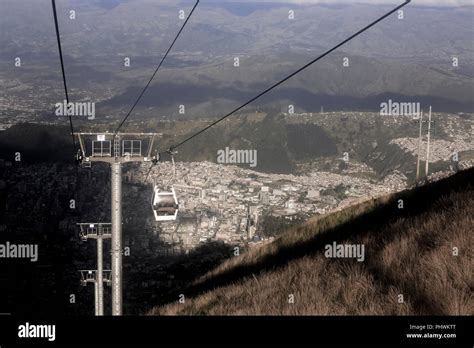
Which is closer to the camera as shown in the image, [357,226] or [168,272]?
[357,226]

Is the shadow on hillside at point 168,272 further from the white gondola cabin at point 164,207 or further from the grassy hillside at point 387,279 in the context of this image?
the grassy hillside at point 387,279

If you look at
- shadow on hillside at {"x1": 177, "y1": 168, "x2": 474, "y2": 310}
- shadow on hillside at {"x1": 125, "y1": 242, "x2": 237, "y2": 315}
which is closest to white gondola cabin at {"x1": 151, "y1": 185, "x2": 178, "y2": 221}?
shadow on hillside at {"x1": 177, "y1": 168, "x2": 474, "y2": 310}

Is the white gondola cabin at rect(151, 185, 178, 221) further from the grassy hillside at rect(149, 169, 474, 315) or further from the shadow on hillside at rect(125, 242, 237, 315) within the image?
the grassy hillside at rect(149, 169, 474, 315)

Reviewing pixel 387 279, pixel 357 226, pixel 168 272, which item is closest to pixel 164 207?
pixel 357 226

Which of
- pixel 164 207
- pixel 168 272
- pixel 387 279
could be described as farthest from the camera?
pixel 168 272

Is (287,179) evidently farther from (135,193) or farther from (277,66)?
(277,66)

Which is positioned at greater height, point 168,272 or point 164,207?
point 164,207

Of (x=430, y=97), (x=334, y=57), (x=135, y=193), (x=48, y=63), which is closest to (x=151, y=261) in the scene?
(x=135, y=193)

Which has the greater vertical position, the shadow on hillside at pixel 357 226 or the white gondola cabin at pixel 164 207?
the white gondola cabin at pixel 164 207

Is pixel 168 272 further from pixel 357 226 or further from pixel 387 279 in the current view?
pixel 387 279

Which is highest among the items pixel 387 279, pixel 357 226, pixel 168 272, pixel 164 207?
pixel 164 207

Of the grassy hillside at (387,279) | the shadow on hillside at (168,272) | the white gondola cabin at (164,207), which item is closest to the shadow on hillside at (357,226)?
the grassy hillside at (387,279)
